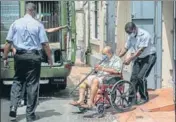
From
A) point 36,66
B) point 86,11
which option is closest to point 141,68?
point 36,66

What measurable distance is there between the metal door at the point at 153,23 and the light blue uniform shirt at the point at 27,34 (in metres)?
3.27

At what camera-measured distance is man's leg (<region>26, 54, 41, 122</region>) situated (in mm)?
7812

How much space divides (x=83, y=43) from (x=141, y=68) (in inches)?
536

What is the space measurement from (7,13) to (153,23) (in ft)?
10.2

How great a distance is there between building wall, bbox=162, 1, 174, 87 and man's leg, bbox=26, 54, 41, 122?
3486 mm

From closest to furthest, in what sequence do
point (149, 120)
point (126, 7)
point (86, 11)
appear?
point (149, 120) → point (126, 7) → point (86, 11)

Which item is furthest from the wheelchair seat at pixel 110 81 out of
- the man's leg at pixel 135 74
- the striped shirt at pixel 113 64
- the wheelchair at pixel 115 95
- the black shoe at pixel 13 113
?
the black shoe at pixel 13 113

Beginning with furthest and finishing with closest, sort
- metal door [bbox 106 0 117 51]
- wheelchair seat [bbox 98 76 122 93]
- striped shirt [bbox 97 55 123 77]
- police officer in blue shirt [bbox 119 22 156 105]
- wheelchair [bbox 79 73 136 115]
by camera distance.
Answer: metal door [bbox 106 0 117 51]
police officer in blue shirt [bbox 119 22 156 105]
striped shirt [bbox 97 55 123 77]
wheelchair seat [bbox 98 76 122 93]
wheelchair [bbox 79 73 136 115]

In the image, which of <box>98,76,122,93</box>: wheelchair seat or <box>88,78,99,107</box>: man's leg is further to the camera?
<box>98,76,122,93</box>: wheelchair seat

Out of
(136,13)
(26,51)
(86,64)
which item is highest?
(136,13)

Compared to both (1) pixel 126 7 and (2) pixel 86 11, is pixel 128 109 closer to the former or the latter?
(1) pixel 126 7

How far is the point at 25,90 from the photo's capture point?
8305mm

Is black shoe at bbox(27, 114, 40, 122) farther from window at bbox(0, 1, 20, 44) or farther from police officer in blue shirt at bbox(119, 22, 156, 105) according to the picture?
window at bbox(0, 1, 20, 44)

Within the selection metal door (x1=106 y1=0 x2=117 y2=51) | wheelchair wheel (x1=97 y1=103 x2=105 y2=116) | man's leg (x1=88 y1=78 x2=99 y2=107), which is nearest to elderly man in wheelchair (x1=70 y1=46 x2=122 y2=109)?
man's leg (x1=88 y1=78 x2=99 y2=107)
